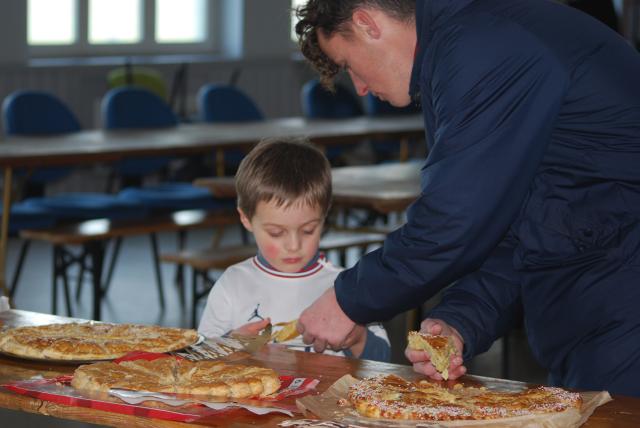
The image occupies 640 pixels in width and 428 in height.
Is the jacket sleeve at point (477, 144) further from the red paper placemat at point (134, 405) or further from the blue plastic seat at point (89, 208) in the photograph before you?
the blue plastic seat at point (89, 208)

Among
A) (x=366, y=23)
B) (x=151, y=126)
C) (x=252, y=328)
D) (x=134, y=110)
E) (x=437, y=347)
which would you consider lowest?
(x=151, y=126)

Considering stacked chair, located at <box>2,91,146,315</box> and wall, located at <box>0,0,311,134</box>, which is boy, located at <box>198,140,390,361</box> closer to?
stacked chair, located at <box>2,91,146,315</box>

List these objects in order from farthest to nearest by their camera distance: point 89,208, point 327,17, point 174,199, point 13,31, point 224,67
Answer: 1. point 224,67
2. point 13,31
3. point 174,199
4. point 89,208
5. point 327,17

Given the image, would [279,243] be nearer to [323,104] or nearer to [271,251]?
[271,251]

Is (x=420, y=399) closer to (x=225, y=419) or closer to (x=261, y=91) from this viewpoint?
(x=225, y=419)

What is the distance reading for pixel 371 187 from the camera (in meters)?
5.35

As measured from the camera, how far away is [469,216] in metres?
2.07

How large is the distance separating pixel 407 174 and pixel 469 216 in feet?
12.9

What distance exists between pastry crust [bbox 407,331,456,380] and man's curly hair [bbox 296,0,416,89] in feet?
1.99

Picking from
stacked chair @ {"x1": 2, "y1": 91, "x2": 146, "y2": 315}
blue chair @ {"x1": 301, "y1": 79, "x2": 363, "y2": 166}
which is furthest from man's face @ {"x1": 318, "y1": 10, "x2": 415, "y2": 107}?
blue chair @ {"x1": 301, "y1": 79, "x2": 363, "y2": 166}

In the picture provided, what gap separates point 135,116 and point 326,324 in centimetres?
535

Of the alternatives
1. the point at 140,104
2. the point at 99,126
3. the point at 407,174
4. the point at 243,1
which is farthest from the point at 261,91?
the point at 407,174

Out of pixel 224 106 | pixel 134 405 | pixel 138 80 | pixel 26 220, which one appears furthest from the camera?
pixel 138 80

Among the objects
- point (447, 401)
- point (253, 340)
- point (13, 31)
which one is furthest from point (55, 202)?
point (447, 401)
